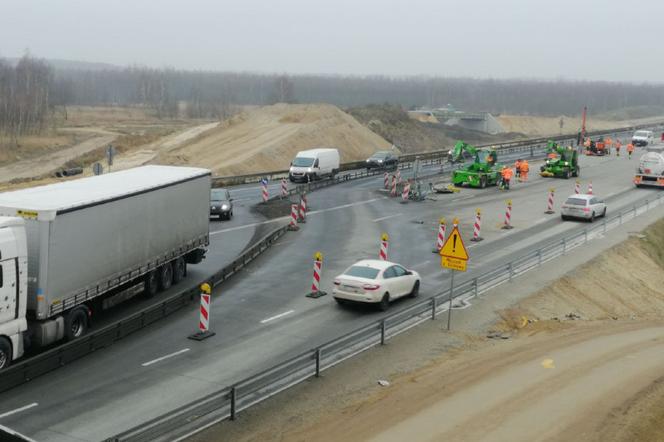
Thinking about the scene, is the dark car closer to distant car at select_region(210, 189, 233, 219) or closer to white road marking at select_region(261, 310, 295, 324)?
distant car at select_region(210, 189, 233, 219)

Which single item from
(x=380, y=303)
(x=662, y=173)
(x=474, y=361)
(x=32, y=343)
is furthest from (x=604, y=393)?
(x=662, y=173)

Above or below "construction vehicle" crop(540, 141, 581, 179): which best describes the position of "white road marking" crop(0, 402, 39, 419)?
below

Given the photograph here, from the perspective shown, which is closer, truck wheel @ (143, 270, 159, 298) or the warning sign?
the warning sign

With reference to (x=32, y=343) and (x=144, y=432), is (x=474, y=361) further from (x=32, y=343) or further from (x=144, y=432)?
(x=32, y=343)

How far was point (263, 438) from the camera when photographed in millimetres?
14180

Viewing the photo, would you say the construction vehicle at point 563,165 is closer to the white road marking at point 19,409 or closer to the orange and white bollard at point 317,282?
the orange and white bollard at point 317,282

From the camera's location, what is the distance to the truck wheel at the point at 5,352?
16.5 metres

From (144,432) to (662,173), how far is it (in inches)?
2034

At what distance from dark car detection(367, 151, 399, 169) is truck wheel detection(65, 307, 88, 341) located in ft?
164

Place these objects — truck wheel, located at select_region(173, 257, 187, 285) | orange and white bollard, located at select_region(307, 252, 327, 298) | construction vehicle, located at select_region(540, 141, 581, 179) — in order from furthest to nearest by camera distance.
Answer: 1. construction vehicle, located at select_region(540, 141, 581, 179)
2. truck wheel, located at select_region(173, 257, 187, 285)
3. orange and white bollard, located at select_region(307, 252, 327, 298)

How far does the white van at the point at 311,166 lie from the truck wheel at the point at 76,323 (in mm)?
40815

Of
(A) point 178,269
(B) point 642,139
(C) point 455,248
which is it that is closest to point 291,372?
(C) point 455,248

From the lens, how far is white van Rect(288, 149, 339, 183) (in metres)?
59.9

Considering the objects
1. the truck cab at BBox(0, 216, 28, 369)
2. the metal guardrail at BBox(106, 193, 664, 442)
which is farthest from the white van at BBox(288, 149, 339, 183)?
the truck cab at BBox(0, 216, 28, 369)
